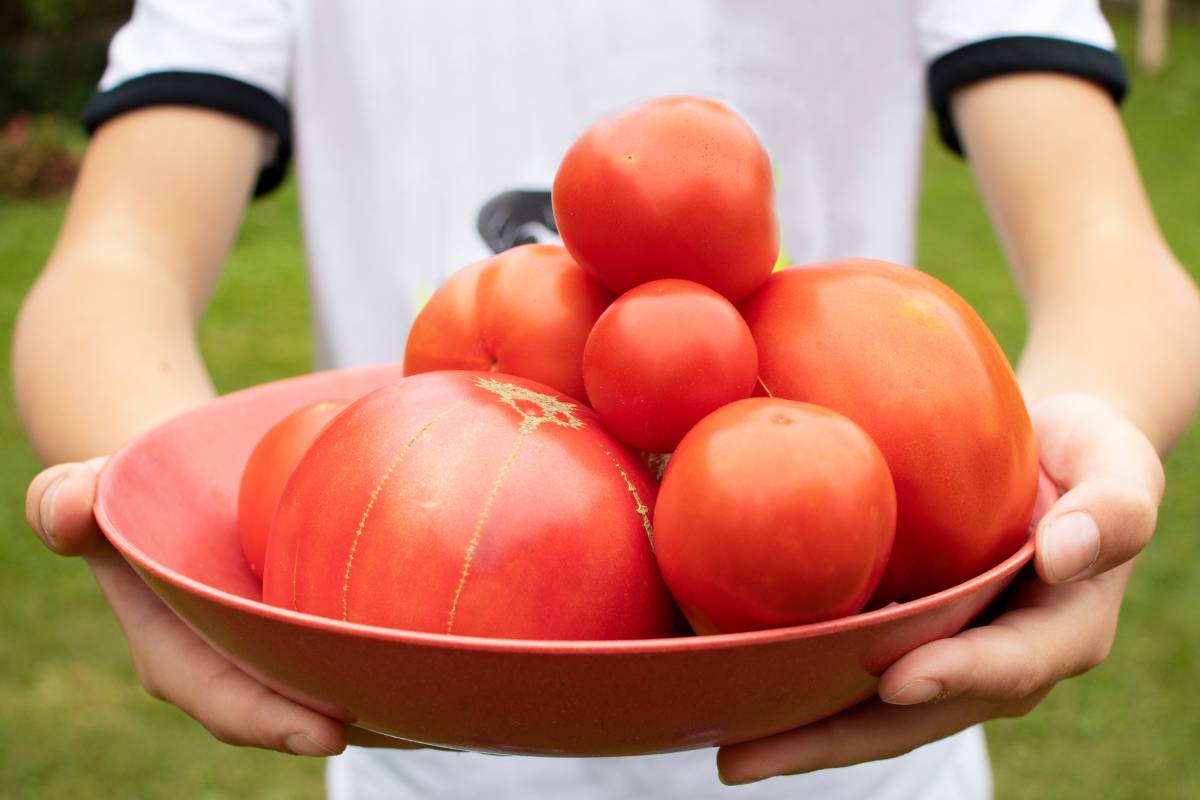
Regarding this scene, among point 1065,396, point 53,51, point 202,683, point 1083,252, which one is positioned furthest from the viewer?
point 53,51

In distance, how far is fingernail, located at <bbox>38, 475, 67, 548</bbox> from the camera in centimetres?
118

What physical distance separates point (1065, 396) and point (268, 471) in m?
0.82

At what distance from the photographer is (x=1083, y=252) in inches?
64.9

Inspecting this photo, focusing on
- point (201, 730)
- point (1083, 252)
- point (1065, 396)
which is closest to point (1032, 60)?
point (1083, 252)

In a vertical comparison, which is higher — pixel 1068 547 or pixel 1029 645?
pixel 1068 547

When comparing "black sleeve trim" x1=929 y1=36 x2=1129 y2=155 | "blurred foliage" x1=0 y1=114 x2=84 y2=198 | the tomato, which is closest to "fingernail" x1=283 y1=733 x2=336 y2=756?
the tomato

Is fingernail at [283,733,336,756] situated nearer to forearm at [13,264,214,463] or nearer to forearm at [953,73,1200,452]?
forearm at [13,264,214,463]

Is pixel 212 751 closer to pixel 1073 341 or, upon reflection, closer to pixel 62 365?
pixel 62 365

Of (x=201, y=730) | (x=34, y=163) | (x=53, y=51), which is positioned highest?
(x=53, y=51)

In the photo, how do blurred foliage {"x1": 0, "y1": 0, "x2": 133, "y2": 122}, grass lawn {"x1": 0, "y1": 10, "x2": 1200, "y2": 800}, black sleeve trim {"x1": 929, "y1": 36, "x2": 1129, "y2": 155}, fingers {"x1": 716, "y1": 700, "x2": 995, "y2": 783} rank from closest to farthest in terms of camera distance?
fingers {"x1": 716, "y1": 700, "x2": 995, "y2": 783} → black sleeve trim {"x1": 929, "y1": 36, "x2": 1129, "y2": 155} → grass lawn {"x1": 0, "y1": 10, "x2": 1200, "y2": 800} → blurred foliage {"x1": 0, "y1": 0, "x2": 133, "y2": 122}

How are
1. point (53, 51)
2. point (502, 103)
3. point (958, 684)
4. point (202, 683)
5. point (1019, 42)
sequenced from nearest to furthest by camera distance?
1. point (958, 684)
2. point (202, 683)
3. point (1019, 42)
4. point (502, 103)
5. point (53, 51)

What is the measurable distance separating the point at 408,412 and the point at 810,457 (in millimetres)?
321

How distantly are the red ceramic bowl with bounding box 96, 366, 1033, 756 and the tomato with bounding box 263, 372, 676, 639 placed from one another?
0.16 feet

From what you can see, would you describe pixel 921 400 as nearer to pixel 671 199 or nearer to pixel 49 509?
pixel 671 199
